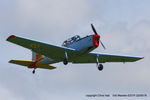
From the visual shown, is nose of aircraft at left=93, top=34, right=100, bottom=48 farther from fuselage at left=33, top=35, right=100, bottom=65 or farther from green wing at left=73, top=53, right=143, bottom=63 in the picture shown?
green wing at left=73, top=53, right=143, bottom=63

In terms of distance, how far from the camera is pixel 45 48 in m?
24.5

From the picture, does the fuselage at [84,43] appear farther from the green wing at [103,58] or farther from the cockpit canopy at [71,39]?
the green wing at [103,58]

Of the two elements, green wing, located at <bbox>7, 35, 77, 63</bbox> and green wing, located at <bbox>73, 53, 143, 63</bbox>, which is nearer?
green wing, located at <bbox>7, 35, 77, 63</bbox>

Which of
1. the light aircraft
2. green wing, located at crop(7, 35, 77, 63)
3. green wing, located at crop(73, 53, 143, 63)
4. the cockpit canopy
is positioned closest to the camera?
green wing, located at crop(7, 35, 77, 63)

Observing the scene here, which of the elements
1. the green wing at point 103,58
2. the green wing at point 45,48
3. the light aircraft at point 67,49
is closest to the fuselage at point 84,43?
the light aircraft at point 67,49

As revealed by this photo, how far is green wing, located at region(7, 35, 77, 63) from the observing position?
2272cm

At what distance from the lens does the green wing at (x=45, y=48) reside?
22722 millimetres

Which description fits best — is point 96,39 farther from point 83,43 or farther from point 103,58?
point 103,58

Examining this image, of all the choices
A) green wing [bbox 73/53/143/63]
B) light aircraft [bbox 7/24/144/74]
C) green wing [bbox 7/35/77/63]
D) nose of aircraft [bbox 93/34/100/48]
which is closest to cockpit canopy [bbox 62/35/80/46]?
light aircraft [bbox 7/24/144/74]

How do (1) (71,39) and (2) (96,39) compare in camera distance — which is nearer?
(2) (96,39)

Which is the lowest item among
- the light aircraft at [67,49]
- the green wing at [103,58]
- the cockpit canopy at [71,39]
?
the green wing at [103,58]

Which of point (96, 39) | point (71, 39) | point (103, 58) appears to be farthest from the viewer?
point (103, 58)

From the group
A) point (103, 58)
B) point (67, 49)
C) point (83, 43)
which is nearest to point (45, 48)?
point (67, 49)

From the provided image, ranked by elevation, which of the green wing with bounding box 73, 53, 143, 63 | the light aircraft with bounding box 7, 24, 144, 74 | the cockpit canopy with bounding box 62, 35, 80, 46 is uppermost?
the cockpit canopy with bounding box 62, 35, 80, 46
